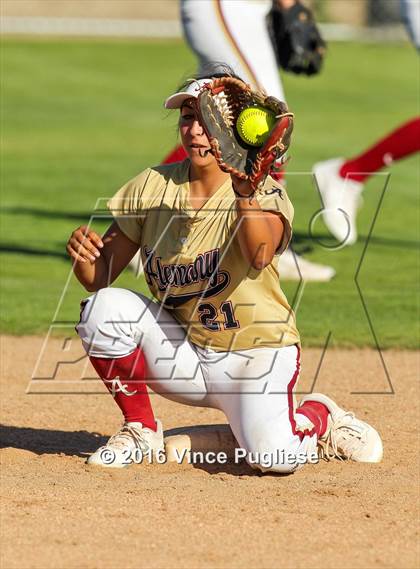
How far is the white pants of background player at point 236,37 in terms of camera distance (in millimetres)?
7395

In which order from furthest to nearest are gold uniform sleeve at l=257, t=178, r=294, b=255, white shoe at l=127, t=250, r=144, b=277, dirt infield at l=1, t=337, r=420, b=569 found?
white shoe at l=127, t=250, r=144, b=277 < gold uniform sleeve at l=257, t=178, r=294, b=255 < dirt infield at l=1, t=337, r=420, b=569

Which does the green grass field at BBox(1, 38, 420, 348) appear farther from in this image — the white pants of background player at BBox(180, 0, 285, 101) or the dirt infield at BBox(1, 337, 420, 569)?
the dirt infield at BBox(1, 337, 420, 569)

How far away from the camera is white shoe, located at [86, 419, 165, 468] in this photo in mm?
4445

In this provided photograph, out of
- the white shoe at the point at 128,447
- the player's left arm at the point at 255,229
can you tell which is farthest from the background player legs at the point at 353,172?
the player's left arm at the point at 255,229

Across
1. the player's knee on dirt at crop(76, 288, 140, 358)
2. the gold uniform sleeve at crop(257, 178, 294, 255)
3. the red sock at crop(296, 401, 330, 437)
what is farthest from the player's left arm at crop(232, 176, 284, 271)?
the red sock at crop(296, 401, 330, 437)

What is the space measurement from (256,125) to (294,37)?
430 cm

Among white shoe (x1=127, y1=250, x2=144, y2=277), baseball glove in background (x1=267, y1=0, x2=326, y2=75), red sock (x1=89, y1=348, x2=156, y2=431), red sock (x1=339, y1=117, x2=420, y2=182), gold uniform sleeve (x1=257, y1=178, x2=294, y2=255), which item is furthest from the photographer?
red sock (x1=339, y1=117, x2=420, y2=182)

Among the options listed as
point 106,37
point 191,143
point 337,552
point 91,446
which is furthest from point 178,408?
point 106,37

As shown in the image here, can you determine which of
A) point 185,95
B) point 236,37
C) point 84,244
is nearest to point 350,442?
point 84,244

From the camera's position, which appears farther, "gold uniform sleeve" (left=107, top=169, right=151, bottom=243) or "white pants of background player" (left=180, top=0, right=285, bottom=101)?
"white pants of background player" (left=180, top=0, right=285, bottom=101)

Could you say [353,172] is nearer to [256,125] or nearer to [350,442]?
[350,442]

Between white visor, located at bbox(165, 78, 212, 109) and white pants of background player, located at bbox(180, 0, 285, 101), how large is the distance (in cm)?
304

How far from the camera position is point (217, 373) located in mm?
4477

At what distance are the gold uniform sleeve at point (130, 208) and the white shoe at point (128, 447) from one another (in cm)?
71
